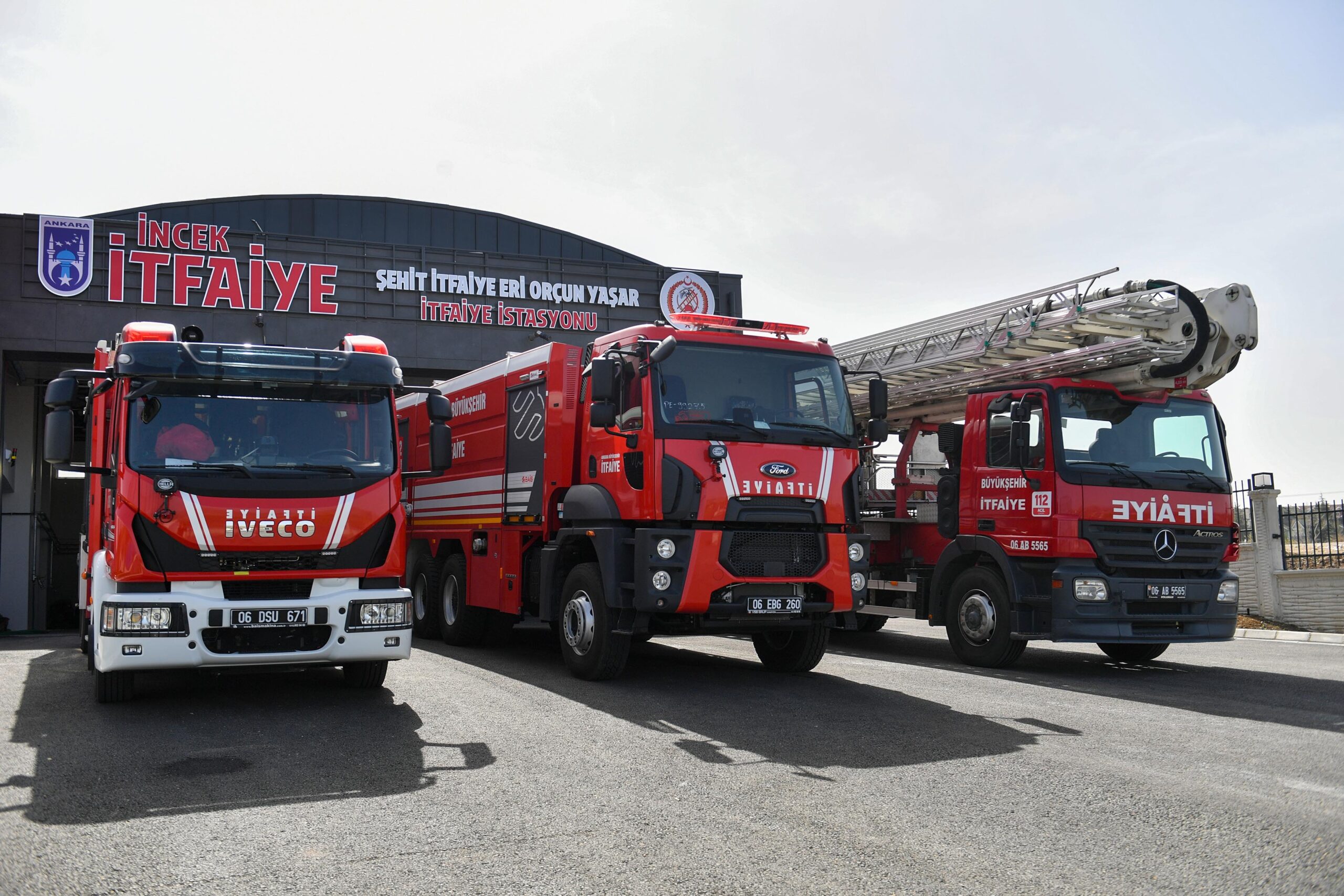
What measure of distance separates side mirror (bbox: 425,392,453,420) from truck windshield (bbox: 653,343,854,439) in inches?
64.7

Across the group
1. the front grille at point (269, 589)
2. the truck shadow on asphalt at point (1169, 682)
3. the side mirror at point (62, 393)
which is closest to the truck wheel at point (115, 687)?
the front grille at point (269, 589)

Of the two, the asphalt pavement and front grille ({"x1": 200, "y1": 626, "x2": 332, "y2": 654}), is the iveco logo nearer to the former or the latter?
the asphalt pavement

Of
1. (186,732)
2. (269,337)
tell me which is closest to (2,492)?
(269,337)

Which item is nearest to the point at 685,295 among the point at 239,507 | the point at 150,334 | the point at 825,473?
the point at 825,473

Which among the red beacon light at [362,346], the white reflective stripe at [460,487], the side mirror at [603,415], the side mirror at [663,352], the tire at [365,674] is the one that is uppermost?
the red beacon light at [362,346]

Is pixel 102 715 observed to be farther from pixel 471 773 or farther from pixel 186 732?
→ pixel 471 773

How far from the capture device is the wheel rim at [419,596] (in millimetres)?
13227

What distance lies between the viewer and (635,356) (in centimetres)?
894

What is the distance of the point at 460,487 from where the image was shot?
12.4 m

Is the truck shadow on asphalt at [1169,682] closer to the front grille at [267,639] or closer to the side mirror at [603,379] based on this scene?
the side mirror at [603,379]

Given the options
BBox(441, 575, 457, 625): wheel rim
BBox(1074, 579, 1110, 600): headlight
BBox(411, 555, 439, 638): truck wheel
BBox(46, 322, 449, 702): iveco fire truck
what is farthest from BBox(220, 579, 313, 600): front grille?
BBox(1074, 579, 1110, 600): headlight

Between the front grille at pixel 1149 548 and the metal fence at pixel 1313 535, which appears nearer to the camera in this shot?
the front grille at pixel 1149 548

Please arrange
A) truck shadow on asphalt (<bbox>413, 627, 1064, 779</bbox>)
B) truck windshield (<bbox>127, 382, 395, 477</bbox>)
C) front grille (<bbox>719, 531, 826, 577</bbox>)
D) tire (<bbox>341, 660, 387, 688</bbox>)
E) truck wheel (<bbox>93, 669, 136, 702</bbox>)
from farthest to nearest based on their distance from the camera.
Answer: front grille (<bbox>719, 531, 826, 577</bbox>), tire (<bbox>341, 660, 387, 688</bbox>), truck wheel (<bbox>93, 669, 136, 702</bbox>), truck windshield (<bbox>127, 382, 395, 477</bbox>), truck shadow on asphalt (<bbox>413, 627, 1064, 779</bbox>)

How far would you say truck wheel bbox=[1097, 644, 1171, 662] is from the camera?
38.3 ft
